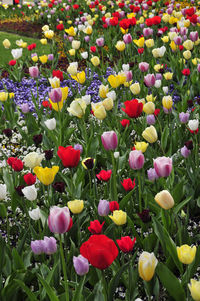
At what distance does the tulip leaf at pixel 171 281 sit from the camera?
203 centimetres

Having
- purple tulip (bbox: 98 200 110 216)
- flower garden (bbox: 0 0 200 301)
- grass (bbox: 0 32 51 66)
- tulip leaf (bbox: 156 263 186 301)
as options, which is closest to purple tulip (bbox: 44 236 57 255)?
flower garden (bbox: 0 0 200 301)

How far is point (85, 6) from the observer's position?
1258 cm

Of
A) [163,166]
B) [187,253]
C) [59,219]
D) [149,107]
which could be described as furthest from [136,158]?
[149,107]

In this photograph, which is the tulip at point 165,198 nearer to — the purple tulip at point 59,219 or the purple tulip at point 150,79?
the purple tulip at point 59,219

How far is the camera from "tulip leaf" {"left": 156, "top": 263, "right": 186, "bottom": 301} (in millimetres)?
2033

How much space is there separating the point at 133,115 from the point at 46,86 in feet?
12.5

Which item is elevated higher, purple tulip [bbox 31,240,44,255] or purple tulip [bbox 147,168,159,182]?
purple tulip [bbox 31,240,44,255]

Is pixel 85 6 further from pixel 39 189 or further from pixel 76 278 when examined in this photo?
pixel 76 278

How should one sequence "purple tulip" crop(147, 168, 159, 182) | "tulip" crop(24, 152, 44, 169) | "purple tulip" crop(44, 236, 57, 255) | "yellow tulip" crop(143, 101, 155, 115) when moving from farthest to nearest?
1. "yellow tulip" crop(143, 101, 155, 115)
2. "purple tulip" crop(147, 168, 159, 182)
3. "tulip" crop(24, 152, 44, 169)
4. "purple tulip" crop(44, 236, 57, 255)

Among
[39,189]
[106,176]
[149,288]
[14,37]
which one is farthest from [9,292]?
[14,37]

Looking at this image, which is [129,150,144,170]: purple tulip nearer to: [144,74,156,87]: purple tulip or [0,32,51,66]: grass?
[144,74,156,87]: purple tulip

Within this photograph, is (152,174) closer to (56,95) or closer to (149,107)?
(149,107)

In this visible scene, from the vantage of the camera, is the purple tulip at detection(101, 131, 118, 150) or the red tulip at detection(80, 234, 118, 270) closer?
the red tulip at detection(80, 234, 118, 270)

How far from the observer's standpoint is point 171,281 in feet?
6.74
